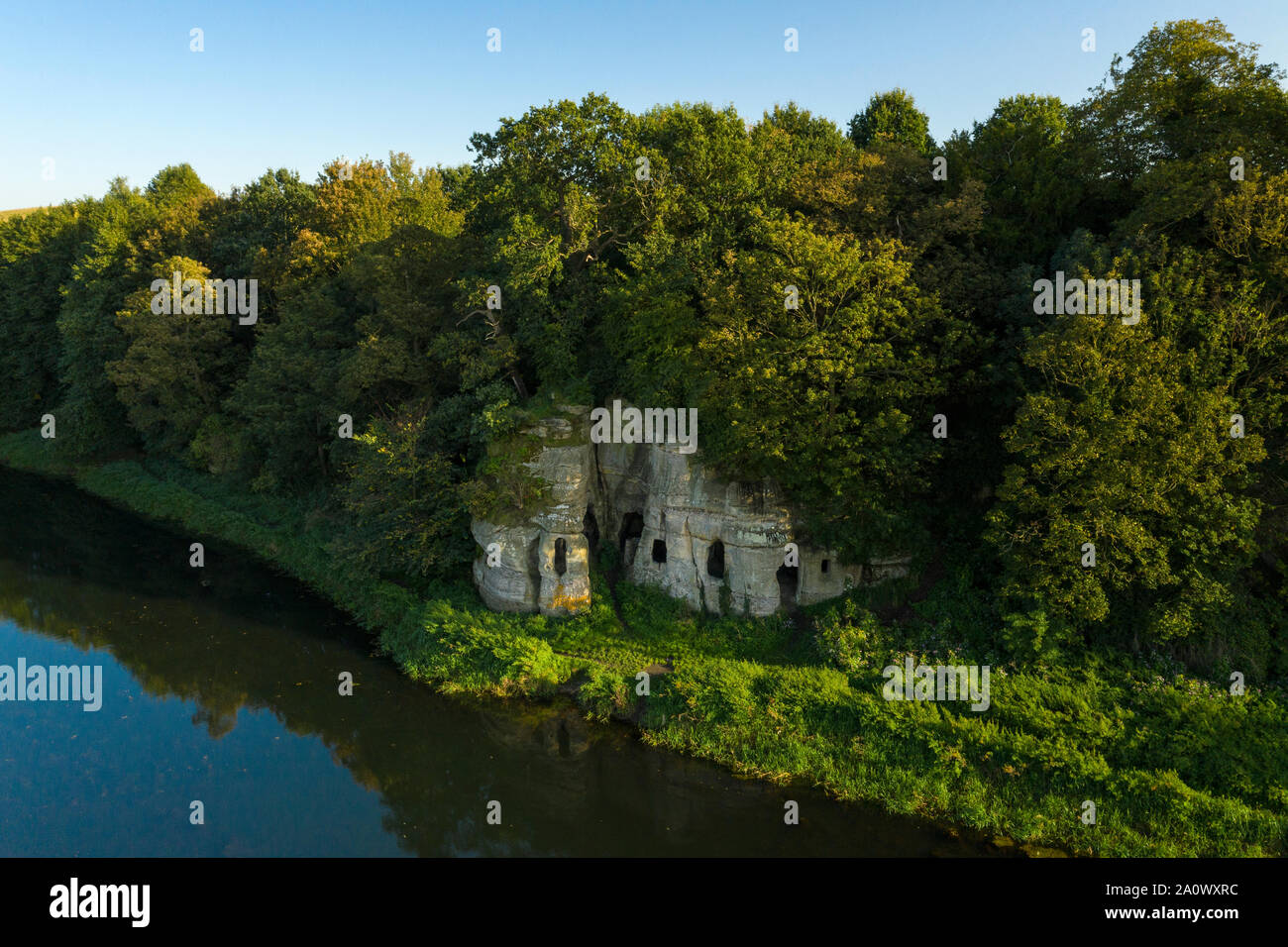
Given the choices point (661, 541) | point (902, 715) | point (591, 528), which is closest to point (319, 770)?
point (591, 528)

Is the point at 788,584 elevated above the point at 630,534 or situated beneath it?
situated beneath

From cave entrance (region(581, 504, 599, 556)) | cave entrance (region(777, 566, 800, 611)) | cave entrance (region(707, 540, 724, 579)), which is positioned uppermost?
cave entrance (region(581, 504, 599, 556))

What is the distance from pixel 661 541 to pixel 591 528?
3.25 meters

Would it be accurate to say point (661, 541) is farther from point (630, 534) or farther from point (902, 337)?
point (902, 337)

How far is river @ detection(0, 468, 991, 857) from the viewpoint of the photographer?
61.2ft

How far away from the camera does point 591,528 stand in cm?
2984

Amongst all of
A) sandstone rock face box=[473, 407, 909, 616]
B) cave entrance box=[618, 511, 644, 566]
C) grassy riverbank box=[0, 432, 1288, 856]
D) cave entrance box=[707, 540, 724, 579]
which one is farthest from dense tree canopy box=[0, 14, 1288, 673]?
cave entrance box=[618, 511, 644, 566]

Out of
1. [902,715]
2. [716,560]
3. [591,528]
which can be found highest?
[591,528]

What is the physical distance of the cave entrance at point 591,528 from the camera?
96.5 ft

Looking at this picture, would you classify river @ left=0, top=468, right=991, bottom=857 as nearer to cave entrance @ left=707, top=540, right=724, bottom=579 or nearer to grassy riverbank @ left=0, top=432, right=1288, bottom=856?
grassy riverbank @ left=0, top=432, right=1288, bottom=856

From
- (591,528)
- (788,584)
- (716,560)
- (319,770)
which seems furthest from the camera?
(591,528)

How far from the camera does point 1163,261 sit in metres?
20.7

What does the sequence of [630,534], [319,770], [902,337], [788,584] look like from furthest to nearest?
[630,534], [788,584], [902,337], [319,770]

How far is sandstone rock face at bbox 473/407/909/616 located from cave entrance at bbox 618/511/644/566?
8cm
